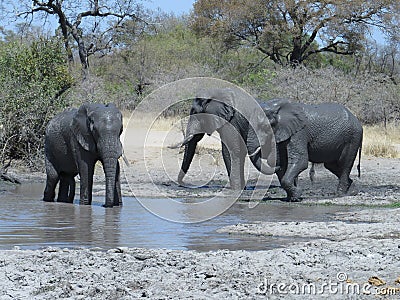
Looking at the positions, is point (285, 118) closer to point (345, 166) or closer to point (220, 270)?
point (345, 166)

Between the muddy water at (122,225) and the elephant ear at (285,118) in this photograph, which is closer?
the muddy water at (122,225)

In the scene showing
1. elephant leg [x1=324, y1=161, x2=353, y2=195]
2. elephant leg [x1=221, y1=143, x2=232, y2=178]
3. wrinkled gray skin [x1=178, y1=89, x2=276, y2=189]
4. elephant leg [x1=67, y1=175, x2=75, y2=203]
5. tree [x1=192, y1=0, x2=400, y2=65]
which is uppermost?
tree [x1=192, y1=0, x2=400, y2=65]

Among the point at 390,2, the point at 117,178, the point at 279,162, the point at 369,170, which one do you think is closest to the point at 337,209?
the point at 279,162

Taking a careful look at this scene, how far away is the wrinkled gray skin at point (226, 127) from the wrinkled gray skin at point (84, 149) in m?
3.42

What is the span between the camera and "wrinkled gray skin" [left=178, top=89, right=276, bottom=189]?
16.7m

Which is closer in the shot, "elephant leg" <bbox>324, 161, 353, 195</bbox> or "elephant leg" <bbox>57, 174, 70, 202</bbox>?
"elephant leg" <bbox>57, 174, 70, 202</bbox>

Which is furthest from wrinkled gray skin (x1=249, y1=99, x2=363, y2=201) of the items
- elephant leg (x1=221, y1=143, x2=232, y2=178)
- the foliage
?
the foliage

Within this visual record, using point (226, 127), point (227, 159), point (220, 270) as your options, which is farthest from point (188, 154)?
point (220, 270)

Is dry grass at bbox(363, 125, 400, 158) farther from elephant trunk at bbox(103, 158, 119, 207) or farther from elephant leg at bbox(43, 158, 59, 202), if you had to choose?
elephant trunk at bbox(103, 158, 119, 207)

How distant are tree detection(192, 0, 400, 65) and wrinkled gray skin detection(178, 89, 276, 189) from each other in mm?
18828

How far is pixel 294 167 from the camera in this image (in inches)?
585

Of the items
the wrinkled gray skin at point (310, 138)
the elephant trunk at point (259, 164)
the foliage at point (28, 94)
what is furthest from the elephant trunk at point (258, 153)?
the foliage at point (28, 94)

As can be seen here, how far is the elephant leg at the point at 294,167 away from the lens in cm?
1467

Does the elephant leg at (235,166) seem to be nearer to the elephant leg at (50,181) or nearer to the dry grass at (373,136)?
the elephant leg at (50,181)
